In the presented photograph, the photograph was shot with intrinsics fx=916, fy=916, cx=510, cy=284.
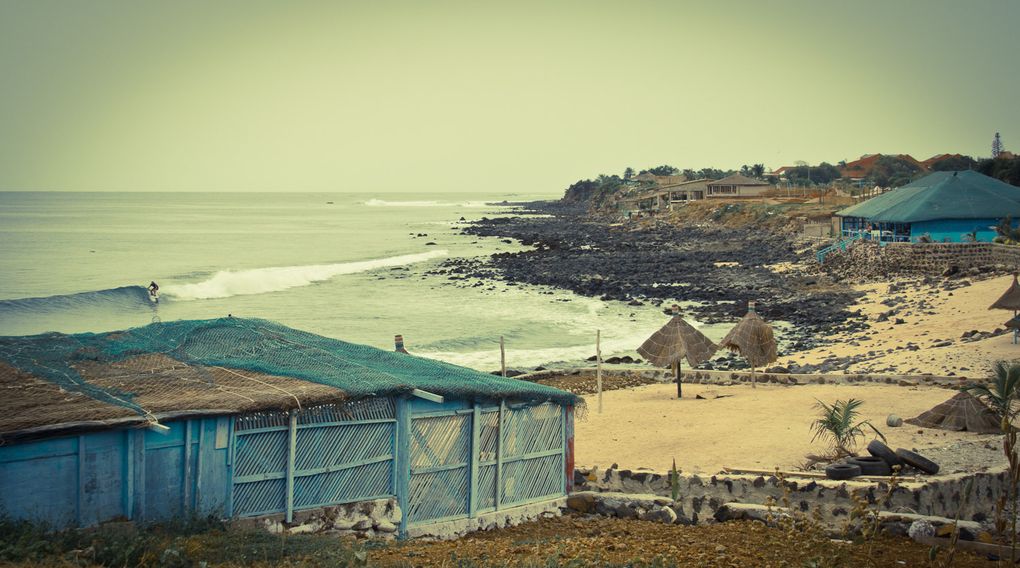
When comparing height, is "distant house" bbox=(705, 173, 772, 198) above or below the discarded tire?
above

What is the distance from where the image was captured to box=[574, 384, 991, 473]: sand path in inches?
515

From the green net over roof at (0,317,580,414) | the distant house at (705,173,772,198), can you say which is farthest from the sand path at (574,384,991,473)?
the distant house at (705,173,772,198)

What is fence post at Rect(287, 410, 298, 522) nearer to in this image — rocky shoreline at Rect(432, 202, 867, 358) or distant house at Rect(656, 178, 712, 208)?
rocky shoreline at Rect(432, 202, 867, 358)

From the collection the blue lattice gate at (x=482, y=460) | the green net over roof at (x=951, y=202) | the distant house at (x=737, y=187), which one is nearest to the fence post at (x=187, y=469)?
the blue lattice gate at (x=482, y=460)

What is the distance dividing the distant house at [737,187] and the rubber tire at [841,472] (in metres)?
81.8

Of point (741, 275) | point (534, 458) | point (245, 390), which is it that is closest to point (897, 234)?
point (741, 275)

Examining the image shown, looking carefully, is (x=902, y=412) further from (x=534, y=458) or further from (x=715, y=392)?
(x=534, y=458)

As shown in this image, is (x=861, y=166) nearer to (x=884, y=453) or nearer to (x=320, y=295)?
(x=320, y=295)

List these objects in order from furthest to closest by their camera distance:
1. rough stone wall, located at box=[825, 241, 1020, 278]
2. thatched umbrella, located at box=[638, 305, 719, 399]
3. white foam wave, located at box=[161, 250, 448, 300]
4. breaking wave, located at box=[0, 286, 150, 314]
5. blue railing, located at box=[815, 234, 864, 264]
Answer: white foam wave, located at box=[161, 250, 448, 300] → blue railing, located at box=[815, 234, 864, 264] → breaking wave, located at box=[0, 286, 150, 314] → rough stone wall, located at box=[825, 241, 1020, 278] → thatched umbrella, located at box=[638, 305, 719, 399]

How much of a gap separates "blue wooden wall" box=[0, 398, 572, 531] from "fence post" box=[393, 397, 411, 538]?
12 mm

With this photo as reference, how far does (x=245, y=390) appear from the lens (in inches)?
342

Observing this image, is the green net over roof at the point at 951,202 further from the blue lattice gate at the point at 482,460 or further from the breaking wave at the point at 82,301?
the breaking wave at the point at 82,301

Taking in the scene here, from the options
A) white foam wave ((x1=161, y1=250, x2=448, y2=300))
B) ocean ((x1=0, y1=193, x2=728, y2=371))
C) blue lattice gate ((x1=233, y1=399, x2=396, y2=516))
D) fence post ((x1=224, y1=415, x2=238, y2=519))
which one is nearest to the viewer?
fence post ((x1=224, y1=415, x2=238, y2=519))

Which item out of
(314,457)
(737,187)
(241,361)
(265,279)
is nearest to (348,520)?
(314,457)
